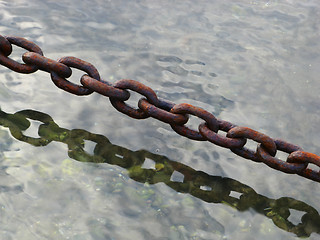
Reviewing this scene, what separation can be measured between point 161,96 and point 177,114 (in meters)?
1.06

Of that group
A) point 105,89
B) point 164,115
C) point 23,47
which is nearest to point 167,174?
point 164,115

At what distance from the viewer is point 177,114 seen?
2.83m

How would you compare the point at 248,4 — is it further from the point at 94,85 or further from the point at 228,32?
the point at 94,85

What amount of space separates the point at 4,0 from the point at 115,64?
68.5 inches

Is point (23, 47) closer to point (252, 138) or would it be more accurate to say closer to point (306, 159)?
point (252, 138)

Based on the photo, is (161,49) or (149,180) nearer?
(149,180)

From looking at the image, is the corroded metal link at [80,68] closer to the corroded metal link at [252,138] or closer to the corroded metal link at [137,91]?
the corroded metal link at [137,91]

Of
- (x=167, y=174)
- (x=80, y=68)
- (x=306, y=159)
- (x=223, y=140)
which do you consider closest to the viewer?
(x=306, y=159)

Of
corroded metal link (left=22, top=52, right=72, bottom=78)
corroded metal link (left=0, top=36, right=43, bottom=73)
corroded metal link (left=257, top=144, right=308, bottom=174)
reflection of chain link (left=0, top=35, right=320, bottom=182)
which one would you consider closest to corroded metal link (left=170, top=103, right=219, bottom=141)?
reflection of chain link (left=0, top=35, right=320, bottom=182)

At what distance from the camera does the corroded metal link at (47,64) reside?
3.00 metres

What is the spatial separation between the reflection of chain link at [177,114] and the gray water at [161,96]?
40cm

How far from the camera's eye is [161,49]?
14.6ft

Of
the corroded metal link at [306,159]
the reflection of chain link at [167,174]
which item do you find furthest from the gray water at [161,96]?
the corroded metal link at [306,159]

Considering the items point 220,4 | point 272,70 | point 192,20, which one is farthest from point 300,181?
point 220,4
